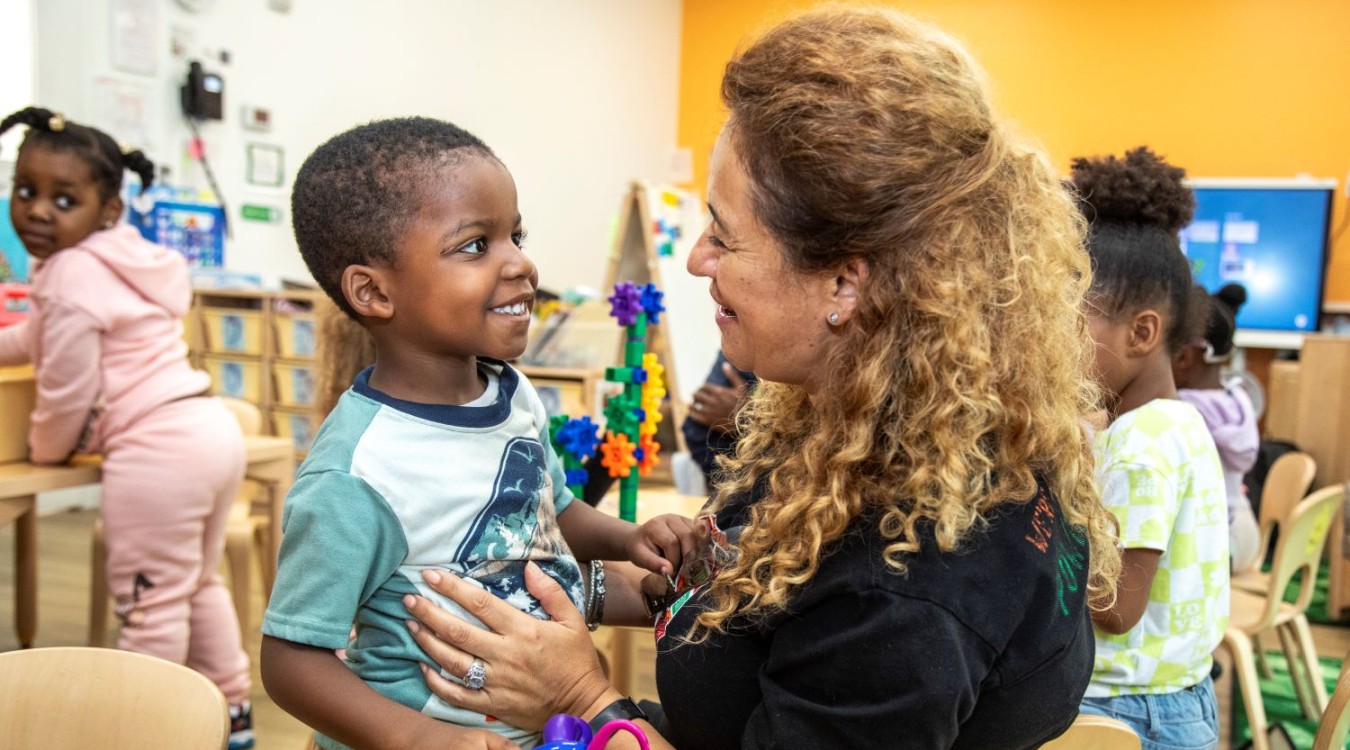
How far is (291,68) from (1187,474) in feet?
17.3

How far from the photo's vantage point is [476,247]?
121 centimetres

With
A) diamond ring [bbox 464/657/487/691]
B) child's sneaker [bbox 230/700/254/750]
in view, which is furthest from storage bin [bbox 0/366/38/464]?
diamond ring [bbox 464/657/487/691]

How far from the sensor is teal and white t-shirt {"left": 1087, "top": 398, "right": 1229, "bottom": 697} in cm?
148

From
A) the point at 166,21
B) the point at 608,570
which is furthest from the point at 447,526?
the point at 166,21

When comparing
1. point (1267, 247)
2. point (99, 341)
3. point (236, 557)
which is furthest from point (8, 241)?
point (1267, 247)

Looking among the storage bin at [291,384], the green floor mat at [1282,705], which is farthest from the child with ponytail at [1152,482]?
the storage bin at [291,384]

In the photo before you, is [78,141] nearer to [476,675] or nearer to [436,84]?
[476,675]

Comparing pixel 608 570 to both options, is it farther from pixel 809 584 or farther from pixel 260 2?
pixel 260 2

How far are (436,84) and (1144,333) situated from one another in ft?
18.5

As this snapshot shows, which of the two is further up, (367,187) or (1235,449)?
(367,187)

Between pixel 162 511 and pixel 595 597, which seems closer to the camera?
pixel 595 597

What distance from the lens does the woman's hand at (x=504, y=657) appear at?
1.10 metres

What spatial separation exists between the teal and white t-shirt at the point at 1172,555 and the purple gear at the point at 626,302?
2.89 feet

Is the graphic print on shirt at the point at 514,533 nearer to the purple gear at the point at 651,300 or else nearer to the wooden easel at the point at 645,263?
the purple gear at the point at 651,300
